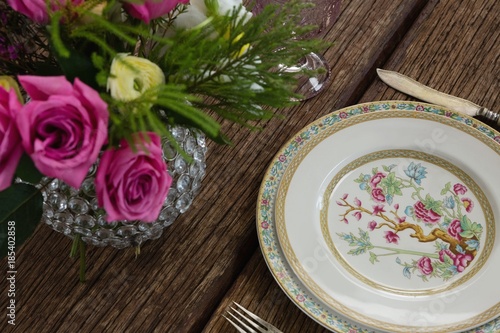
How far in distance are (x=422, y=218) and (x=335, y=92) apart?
0.22 meters

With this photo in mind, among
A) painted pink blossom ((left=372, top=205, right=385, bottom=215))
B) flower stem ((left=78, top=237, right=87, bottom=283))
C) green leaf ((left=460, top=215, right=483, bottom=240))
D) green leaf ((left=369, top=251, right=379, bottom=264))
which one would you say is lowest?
flower stem ((left=78, top=237, right=87, bottom=283))

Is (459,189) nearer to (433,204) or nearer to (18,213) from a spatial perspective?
(433,204)

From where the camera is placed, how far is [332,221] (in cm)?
71

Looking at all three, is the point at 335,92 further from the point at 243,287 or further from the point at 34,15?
the point at 34,15

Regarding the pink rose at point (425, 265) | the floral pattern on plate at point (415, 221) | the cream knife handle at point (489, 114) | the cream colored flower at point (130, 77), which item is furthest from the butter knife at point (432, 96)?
the cream colored flower at point (130, 77)

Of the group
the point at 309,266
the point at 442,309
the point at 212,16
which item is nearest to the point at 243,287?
the point at 309,266

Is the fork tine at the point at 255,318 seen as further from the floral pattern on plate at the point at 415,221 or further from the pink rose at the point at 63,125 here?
the pink rose at the point at 63,125

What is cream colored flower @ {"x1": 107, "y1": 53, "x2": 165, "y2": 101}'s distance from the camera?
1.39 ft

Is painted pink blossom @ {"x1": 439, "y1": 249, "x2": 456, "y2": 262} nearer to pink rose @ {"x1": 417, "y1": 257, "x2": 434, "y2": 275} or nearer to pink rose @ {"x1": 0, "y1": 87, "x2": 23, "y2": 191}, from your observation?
pink rose @ {"x1": 417, "y1": 257, "x2": 434, "y2": 275}

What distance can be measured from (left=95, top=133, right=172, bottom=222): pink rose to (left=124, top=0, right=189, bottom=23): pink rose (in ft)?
0.29

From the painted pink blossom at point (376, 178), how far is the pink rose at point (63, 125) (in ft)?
1.34

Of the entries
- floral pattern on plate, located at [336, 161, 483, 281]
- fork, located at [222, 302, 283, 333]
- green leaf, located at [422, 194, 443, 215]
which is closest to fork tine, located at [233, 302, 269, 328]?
fork, located at [222, 302, 283, 333]

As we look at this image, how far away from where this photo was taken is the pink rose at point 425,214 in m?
0.71

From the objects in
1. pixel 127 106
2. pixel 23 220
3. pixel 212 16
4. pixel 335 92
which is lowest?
pixel 23 220
